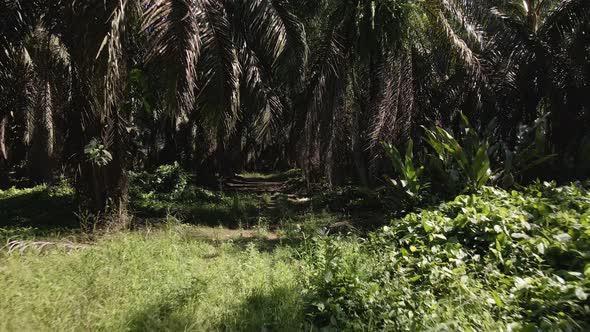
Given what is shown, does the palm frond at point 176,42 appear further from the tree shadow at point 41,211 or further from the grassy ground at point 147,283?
the tree shadow at point 41,211

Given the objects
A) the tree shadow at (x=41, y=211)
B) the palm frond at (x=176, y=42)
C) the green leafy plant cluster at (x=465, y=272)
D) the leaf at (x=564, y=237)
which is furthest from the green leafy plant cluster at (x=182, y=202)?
the leaf at (x=564, y=237)

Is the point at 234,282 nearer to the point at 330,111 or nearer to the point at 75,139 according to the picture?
the point at 75,139

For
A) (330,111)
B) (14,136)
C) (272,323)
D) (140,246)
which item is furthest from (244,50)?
(14,136)

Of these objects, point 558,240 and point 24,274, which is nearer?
point 24,274

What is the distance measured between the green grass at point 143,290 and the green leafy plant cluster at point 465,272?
0.40 metres

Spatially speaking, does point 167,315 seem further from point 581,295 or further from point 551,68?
point 551,68

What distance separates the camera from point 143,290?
4035 millimetres

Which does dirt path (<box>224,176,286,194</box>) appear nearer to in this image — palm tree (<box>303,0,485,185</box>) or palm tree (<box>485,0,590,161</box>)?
palm tree (<box>303,0,485,185</box>)

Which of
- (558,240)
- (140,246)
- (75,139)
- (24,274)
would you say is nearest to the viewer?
(24,274)

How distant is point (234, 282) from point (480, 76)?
8375 mm

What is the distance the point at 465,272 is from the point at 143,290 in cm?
289

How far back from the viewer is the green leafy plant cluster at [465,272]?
3422mm

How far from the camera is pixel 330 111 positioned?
29.2 feet

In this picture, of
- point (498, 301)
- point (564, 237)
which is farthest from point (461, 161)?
point (498, 301)
